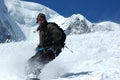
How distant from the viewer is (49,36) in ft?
37.1

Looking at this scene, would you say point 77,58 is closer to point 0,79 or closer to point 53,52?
point 53,52

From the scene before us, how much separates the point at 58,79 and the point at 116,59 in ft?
13.5

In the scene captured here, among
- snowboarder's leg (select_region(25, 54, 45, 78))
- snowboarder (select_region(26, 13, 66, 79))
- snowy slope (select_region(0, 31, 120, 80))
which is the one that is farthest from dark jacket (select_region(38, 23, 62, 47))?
snowy slope (select_region(0, 31, 120, 80))

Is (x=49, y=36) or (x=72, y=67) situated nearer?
(x=49, y=36)

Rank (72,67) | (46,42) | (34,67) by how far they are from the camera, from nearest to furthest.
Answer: (34,67), (46,42), (72,67)

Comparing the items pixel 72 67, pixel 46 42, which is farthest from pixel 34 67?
pixel 72 67

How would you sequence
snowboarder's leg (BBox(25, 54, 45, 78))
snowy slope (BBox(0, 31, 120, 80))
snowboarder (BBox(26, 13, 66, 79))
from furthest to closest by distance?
snowboarder (BBox(26, 13, 66, 79)) < snowy slope (BBox(0, 31, 120, 80)) < snowboarder's leg (BBox(25, 54, 45, 78))

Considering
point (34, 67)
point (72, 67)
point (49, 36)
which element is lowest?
point (34, 67)

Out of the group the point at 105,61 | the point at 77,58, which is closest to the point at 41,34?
the point at 105,61

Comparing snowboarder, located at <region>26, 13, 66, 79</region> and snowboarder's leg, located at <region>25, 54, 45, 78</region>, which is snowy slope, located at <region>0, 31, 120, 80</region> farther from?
snowboarder, located at <region>26, 13, 66, 79</region>

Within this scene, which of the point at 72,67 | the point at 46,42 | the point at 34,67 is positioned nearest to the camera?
the point at 34,67

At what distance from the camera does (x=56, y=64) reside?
45.3 feet

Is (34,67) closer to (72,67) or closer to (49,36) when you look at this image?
(49,36)

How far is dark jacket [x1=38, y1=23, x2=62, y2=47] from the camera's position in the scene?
1127 cm
